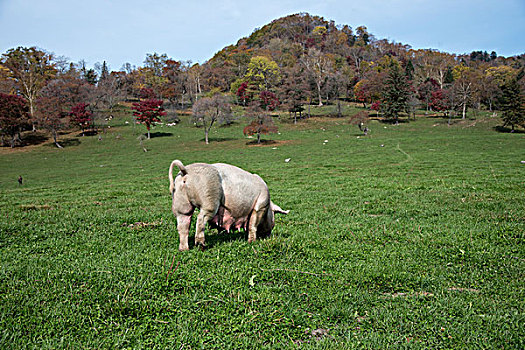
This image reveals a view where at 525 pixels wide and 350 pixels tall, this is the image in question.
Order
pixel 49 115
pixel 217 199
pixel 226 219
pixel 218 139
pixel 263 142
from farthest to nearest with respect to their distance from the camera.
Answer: pixel 218 139 → pixel 263 142 → pixel 49 115 → pixel 226 219 → pixel 217 199

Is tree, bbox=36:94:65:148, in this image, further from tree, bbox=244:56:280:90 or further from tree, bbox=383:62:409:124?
tree, bbox=383:62:409:124

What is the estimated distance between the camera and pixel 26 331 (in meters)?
3.59

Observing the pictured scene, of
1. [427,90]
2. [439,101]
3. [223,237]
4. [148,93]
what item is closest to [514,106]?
[439,101]

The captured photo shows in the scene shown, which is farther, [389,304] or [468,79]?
[468,79]

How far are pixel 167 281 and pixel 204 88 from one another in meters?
117

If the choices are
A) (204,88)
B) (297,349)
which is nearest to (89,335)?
(297,349)

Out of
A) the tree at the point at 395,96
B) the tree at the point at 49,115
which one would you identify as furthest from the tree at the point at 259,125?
the tree at the point at 395,96

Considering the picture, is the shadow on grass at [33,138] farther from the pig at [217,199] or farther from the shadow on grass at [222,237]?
the pig at [217,199]

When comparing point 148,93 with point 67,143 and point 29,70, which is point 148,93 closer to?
point 29,70

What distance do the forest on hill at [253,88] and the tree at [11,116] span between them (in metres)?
0.14

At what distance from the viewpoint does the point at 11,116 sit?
2046 inches

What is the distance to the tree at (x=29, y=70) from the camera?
66.1 m

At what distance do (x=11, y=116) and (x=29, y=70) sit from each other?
25.5 meters

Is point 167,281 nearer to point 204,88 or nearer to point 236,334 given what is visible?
point 236,334
